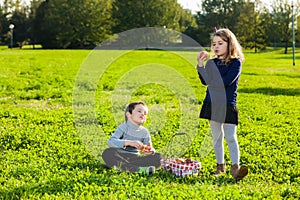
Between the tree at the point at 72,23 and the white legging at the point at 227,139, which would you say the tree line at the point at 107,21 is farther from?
the white legging at the point at 227,139

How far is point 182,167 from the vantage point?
629 centimetres

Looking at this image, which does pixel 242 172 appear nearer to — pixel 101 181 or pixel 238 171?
pixel 238 171

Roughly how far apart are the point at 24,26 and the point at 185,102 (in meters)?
64.7

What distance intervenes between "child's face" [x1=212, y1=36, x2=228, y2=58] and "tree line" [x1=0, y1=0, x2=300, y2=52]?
196ft

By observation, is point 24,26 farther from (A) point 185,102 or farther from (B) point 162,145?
(B) point 162,145

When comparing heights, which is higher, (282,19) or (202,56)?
(282,19)

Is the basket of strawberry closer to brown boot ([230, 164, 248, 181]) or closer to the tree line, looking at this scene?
brown boot ([230, 164, 248, 181])

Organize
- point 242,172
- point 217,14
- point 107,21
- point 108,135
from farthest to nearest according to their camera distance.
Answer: point 217,14
point 107,21
point 108,135
point 242,172

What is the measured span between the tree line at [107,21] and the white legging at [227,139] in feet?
196

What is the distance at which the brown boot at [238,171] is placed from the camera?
6.16 meters

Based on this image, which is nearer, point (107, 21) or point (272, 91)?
point (272, 91)

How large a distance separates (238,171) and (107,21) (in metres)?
67.1

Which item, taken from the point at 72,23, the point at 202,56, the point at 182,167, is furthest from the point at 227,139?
the point at 72,23

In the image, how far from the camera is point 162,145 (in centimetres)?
819
